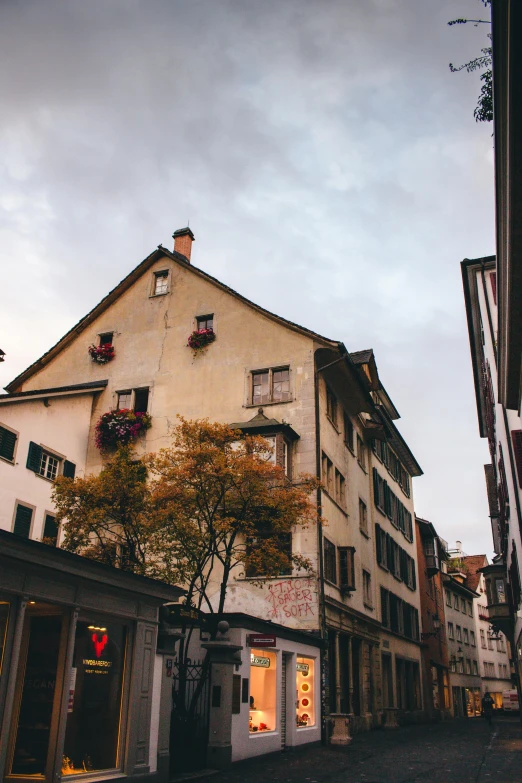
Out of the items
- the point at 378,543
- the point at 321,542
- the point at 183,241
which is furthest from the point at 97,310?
the point at 378,543

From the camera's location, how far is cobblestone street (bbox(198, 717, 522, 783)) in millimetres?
13953

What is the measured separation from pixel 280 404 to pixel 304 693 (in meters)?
10.2

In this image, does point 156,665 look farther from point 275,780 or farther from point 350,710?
point 350,710

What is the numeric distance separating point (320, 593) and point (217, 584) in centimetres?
363

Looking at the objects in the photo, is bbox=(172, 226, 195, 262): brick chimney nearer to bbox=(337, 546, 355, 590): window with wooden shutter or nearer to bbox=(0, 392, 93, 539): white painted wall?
bbox=(0, 392, 93, 539): white painted wall

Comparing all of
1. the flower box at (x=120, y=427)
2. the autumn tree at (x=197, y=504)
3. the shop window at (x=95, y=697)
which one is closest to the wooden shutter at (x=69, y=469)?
the flower box at (x=120, y=427)

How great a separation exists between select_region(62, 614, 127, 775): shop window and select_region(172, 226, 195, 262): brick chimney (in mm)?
22885

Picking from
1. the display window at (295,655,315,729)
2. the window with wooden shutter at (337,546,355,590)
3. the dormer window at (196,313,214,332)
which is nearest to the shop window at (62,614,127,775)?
the display window at (295,655,315,729)

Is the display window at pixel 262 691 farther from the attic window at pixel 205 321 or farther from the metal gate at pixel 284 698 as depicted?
the attic window at pixel 205 321

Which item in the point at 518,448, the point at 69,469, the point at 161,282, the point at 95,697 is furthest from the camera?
the point at 161,282

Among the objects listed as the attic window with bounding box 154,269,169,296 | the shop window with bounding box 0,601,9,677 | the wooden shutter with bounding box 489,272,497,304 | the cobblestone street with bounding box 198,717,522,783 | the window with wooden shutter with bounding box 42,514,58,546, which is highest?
the attic window with bounding box 154,269,169,296

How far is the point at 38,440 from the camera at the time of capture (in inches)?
993

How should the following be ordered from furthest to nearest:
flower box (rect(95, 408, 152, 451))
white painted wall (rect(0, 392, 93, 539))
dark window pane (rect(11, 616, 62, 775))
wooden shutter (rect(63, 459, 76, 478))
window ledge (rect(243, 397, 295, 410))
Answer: flower box (rect(95, 408, 152, 451)) → wooden shutter (rect(63, 459, 76, 478)) → window ledge (rect(243, 397, 295, 410)) → white painted wall (rect(0, 392, 93, 539)) → dark window pane (rect(11, 616, 62, 775))

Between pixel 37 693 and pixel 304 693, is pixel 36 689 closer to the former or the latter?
pixel 37 693
